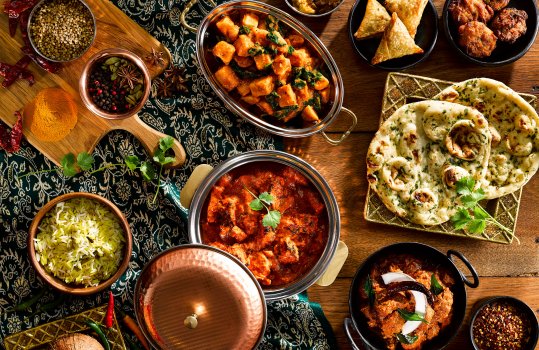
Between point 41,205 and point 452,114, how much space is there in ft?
9.28

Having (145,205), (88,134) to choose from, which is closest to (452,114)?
(145,205)

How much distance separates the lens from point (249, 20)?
414 centimetres

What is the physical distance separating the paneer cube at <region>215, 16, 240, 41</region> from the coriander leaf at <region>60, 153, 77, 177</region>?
4.24 ft

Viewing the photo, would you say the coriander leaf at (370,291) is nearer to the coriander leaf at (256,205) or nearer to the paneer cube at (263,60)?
the coriander leaf at (256,205)

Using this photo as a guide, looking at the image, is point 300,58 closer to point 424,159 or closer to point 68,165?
point 424,159

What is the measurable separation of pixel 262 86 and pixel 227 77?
247 mm

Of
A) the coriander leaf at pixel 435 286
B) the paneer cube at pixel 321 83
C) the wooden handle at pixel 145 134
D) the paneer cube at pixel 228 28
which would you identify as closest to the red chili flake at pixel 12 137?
the wooden handle at pixel 145 134

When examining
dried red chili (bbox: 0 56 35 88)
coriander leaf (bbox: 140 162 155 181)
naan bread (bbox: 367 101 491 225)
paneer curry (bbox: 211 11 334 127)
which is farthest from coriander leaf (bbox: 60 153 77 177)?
naan bread (bbox: 367 101 491 225)

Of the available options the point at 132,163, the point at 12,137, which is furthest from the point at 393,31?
the point at 12,137

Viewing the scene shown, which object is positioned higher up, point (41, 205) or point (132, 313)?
point (41, 205)

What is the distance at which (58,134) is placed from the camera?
14.0 ft

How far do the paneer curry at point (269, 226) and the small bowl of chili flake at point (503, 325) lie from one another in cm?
123

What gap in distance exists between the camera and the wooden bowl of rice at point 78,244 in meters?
4.05

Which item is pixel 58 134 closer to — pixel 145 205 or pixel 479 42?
pixel 145 205
